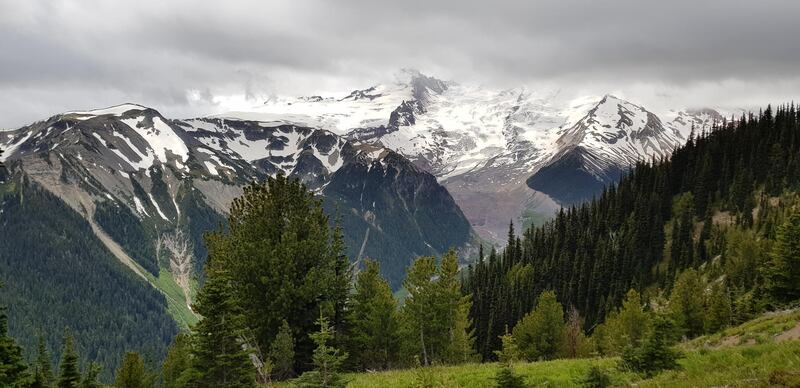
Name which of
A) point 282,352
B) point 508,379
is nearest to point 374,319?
point 282,352

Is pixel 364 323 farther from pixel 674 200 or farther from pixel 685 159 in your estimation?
pixel 685 159

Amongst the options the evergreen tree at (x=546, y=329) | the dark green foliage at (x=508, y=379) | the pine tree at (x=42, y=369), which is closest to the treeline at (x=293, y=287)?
the pine tree at (x=42, y=369)

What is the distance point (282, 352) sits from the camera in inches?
1395

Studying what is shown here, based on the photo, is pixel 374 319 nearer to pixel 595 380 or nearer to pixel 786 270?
pixel 595 380

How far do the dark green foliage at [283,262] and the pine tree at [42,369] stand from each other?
38.6 feet

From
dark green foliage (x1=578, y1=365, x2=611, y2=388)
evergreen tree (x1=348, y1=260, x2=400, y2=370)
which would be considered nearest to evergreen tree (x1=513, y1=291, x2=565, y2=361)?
evergreen tree (x1=348, y1=260, x2=400, y2=370)

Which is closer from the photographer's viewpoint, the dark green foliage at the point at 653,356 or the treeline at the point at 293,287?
the dark green foliage at the point at 653,356

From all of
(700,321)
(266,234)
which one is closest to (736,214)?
(700,321)

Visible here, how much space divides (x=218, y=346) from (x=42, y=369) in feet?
74.5

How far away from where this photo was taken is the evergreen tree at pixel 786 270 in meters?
48.3

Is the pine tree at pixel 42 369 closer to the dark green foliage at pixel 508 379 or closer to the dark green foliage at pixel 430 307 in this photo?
the dark green foliage at pixel 430 307

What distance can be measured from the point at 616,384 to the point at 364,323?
29.8m

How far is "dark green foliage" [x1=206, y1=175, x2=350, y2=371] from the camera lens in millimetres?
39031

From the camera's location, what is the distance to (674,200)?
513 ft
